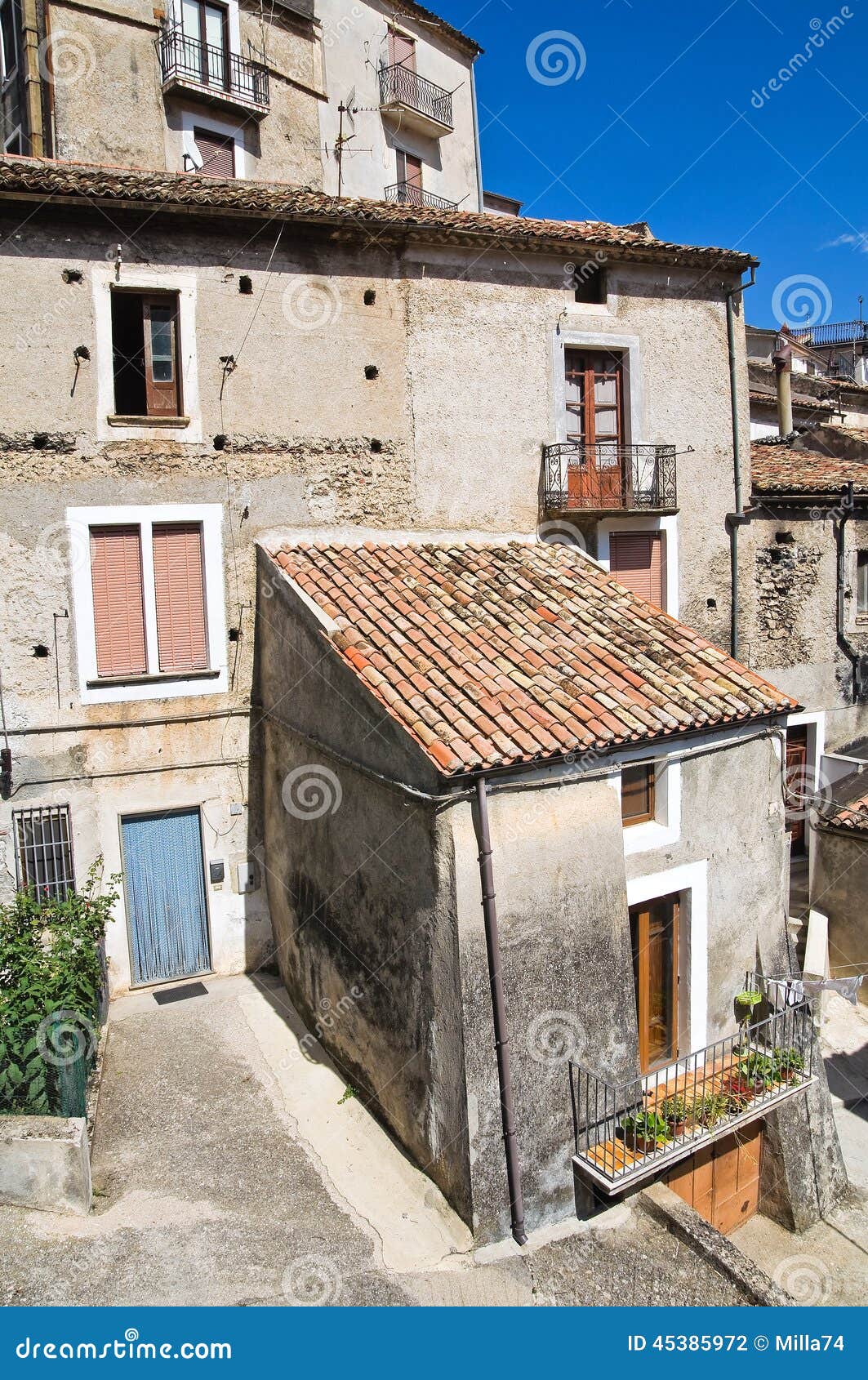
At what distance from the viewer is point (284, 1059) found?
35.3 feet

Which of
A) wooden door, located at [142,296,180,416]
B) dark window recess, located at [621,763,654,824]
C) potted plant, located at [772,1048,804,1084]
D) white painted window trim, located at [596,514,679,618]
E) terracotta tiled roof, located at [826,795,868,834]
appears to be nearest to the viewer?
dark window recess, located at [621,763,654,824]

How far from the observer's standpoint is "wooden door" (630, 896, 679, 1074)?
9977 millimetres

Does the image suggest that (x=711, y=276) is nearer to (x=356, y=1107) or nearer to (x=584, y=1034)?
(x=584, y=1034)

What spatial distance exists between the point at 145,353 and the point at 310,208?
2.84m

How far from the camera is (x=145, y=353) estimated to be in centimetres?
1174

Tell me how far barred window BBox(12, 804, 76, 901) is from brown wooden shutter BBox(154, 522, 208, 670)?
2309 millimetres

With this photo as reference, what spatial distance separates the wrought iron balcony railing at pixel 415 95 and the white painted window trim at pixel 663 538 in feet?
46.2

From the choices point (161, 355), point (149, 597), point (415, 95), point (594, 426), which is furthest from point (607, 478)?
point (415, 95)

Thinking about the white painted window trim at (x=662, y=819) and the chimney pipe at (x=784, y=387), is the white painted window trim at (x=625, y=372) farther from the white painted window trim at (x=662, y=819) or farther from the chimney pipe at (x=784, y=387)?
the chimney pipe at (x=784, y=387)

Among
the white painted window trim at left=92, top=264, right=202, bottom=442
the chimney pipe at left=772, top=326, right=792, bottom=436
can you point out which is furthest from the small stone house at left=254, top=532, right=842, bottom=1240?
the chimney pipe at left=772, top=326, right=792, bottom=436

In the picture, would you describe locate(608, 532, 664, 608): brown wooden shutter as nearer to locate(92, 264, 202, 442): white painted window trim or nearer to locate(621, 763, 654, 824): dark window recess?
locate(621, 763, 654, 824): dark window recess

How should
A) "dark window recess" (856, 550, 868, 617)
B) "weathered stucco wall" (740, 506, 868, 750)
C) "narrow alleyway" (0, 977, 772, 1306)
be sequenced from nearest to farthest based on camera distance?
"narrow alleyway" (0, 977, 772, 1306)
"weathered stucco wall" (740, 506, 868, 750)
"dark window recess" (856, 550, 868, 617)

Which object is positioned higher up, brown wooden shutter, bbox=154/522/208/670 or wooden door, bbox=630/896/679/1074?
brown wooden shutter, bbox=154/522/208/670

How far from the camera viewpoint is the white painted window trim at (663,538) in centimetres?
1470
